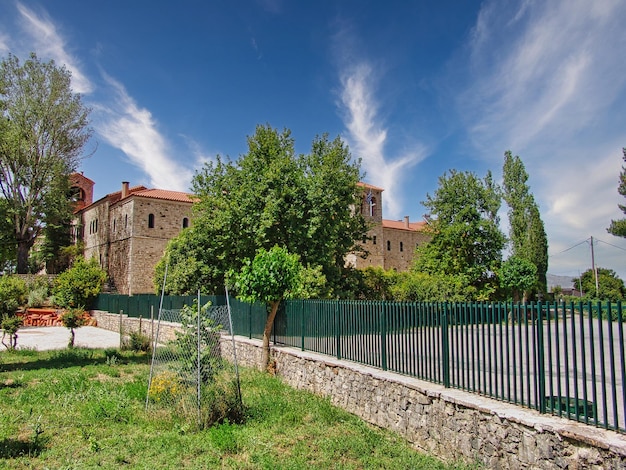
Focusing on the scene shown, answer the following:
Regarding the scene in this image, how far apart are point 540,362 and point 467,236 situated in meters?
24.8

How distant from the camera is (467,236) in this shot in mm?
29000

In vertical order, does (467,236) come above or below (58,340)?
above

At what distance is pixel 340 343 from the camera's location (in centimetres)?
973

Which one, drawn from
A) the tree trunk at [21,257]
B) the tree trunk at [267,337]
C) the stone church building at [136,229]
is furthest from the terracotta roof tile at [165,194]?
the tree trunk at [267,337]

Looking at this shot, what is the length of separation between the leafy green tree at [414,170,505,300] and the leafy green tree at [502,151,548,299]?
6.52 meters

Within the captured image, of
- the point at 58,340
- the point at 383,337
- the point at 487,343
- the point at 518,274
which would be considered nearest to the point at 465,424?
the point at 487,343

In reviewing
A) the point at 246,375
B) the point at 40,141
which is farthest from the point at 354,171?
the point at 40,141

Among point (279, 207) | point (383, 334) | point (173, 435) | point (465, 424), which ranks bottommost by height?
point (173, 435)

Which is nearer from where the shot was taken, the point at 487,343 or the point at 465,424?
the point at 465,424

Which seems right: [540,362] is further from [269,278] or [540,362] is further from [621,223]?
[621,223]

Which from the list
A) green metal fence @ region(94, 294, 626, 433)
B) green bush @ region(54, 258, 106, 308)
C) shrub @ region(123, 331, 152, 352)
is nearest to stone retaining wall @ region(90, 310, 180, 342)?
shrub @ region(123, 331, 152, 352)

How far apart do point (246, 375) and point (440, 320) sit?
6217mm

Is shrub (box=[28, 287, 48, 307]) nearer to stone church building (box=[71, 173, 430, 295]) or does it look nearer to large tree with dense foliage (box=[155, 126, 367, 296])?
stone church building (box=[71, 173, 430, 295])

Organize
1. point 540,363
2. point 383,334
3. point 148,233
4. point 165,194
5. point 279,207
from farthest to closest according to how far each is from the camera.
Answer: point 165,194
point 148,233
point 279,207
point 383,334
point 540,363
